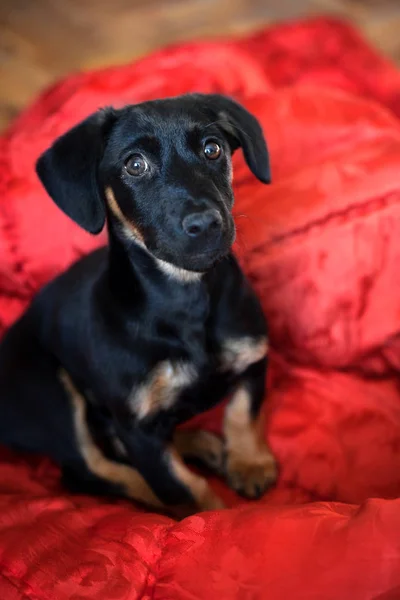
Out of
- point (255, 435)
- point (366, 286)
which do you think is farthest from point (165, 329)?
point (366, 286)

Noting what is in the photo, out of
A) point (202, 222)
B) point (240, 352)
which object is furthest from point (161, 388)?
point (202, 222)

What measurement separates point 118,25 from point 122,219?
3016 mm

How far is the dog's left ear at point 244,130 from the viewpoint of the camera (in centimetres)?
177

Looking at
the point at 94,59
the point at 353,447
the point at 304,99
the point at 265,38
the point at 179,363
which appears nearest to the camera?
the point at 179,363

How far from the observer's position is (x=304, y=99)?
7.85 ft

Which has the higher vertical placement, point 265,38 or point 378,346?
point 265,38

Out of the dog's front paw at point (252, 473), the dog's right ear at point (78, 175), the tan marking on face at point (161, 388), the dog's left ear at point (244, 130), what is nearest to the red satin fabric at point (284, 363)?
the dog's front paw at point (252, 473)

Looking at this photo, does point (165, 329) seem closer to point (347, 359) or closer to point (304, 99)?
point (347, 359)

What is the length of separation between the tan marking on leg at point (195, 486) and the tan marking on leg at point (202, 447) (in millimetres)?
217

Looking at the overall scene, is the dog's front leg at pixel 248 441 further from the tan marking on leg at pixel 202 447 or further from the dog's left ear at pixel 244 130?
the dog's left ear at pixel 244 130

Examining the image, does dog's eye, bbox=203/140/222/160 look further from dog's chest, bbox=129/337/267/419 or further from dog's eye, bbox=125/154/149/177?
dog's chest, bbox=129/337/267/419

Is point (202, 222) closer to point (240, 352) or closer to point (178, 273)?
point (178, 273)

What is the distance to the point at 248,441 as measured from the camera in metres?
2.02

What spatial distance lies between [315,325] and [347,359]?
0.53 feet
